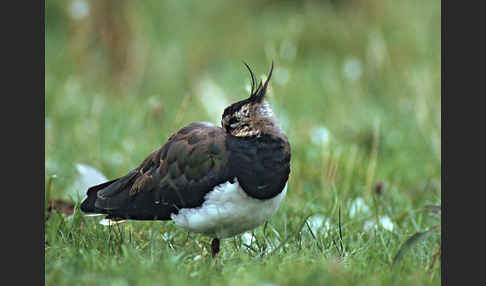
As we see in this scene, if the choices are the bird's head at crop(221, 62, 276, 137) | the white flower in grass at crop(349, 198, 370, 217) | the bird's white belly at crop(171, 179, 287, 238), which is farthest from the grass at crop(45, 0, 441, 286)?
the bird's head at crop(221, 62, 276, 137)

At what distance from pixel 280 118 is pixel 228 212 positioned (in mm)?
2911

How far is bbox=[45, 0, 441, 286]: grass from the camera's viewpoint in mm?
3137

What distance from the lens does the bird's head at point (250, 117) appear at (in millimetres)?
3322

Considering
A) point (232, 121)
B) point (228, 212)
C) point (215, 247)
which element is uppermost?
point (232, 121)

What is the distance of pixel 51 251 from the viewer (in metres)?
3.19

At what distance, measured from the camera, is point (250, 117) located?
333 centimetres

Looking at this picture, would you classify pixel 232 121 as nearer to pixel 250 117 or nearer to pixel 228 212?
pixel 250 117

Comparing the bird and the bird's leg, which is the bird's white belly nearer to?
the bird

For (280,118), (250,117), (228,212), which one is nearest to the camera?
(228,212)

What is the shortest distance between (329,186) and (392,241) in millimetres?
1307

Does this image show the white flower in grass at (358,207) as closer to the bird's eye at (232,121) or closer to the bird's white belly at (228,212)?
the bird's white belly at (228,212)

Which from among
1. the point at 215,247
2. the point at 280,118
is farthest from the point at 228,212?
the point at 280,118

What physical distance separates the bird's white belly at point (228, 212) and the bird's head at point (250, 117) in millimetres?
315

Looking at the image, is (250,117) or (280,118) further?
(280,118)
